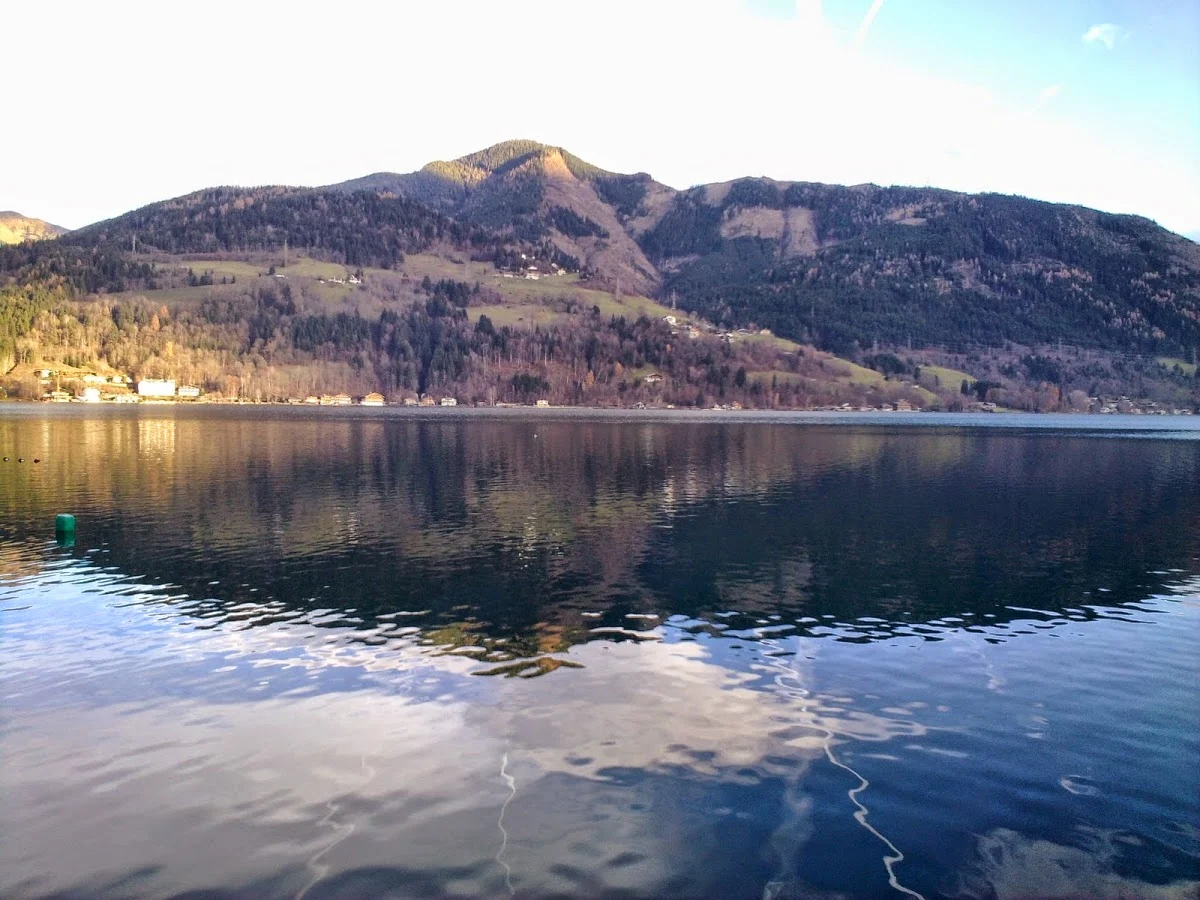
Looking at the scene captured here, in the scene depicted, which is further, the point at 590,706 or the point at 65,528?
the point at 65,528

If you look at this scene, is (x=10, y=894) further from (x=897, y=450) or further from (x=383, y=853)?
(x=897, y=450)

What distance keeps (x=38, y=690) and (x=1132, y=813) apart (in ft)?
99.5

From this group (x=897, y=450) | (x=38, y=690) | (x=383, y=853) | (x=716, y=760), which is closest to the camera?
(x=383, y=853)

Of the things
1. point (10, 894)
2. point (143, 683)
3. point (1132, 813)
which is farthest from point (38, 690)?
point (1132, 813)

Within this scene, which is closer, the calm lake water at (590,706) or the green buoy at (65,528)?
the calm lake water at (590,706)

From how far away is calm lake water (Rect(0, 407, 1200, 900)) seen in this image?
16734 millimetres

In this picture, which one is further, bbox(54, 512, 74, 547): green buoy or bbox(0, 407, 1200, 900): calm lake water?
bbox(54, 512, 74, 547): green buoy

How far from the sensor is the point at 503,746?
71.7 feet

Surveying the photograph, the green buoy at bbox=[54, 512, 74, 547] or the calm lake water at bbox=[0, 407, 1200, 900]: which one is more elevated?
the green buoy at bbox=[54, 512, 74, 547]

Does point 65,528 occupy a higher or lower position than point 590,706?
higher

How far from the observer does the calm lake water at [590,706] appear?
659 inches

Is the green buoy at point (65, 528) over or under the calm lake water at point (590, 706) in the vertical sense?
over

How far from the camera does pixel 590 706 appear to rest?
980 inches

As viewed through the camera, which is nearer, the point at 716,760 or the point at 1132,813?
the point at 1132,813
